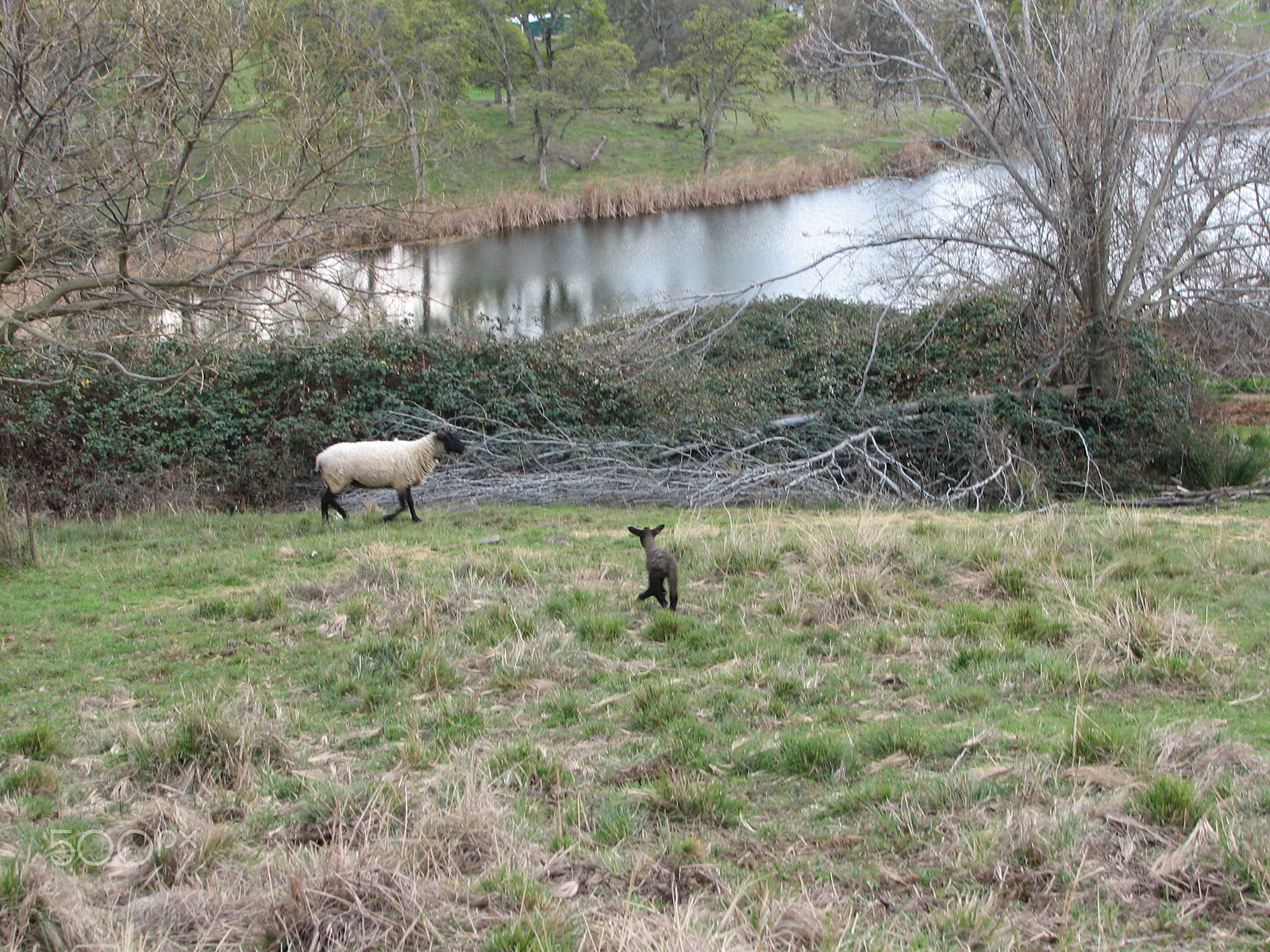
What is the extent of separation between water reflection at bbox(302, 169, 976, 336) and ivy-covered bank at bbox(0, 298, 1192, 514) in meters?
4.05

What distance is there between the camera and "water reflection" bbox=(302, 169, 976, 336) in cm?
2686

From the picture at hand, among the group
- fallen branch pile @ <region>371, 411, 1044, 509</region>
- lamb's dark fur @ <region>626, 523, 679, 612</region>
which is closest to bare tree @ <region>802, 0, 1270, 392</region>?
fallen branch pile @ <region>371, 411, 1044, 509</region>

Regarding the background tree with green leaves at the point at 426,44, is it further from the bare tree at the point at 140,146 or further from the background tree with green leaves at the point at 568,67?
the bare tree at the point at 140,146

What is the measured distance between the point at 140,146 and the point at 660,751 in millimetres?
8214

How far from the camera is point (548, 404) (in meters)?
17.8

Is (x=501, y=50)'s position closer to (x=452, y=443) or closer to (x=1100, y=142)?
(x=1100, y=142)

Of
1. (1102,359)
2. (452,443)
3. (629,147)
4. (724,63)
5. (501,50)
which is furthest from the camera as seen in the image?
(501,50)

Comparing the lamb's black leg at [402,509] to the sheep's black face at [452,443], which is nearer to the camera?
the lamb's black leg at [402,509]

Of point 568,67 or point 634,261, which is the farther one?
point 568,67

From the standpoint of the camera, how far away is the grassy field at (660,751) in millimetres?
3674

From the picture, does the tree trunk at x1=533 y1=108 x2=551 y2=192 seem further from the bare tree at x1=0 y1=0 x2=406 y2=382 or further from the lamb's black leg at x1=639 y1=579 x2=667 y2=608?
the lamb's black leg at x1=639 y1=579 x2=667 y2=608

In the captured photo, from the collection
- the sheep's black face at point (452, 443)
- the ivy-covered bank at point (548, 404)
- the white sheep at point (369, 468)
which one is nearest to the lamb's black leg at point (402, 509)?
the white sheep at point (369, 468)

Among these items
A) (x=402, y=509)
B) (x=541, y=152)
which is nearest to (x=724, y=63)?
(x=541, y=152)

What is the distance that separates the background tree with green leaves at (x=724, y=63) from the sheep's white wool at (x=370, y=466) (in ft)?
123
